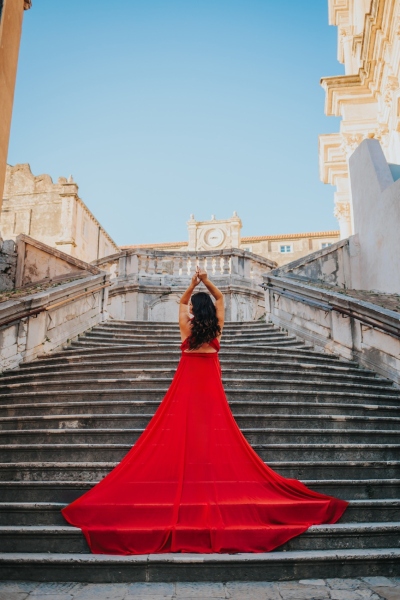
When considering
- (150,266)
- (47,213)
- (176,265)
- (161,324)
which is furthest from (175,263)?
(47,213)

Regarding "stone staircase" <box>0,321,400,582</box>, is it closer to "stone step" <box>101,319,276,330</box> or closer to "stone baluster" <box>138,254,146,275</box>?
"stone step" <box>101,319,276,330</box>

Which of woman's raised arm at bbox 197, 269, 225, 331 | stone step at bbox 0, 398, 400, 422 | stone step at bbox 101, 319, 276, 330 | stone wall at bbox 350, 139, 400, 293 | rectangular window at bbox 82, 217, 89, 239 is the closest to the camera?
woman's raised arm at bbox 197, 269, 225, 331

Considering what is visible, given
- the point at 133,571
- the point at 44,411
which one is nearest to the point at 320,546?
the point at 133,571

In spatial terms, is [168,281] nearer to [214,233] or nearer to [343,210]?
[343,210]

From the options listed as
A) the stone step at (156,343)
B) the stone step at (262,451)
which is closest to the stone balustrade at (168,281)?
the stone step at (156,343)

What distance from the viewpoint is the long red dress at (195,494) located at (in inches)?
134

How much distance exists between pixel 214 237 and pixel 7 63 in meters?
48.3

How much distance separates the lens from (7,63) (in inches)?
159

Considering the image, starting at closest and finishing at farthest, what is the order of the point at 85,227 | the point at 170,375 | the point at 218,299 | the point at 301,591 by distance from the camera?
the point at 301,591 < the point at 218,299 < the point at 170,375 < the point at 85,227

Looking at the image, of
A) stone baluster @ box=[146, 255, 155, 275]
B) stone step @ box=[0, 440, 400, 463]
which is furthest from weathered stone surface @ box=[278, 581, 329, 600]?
stone baluster @ box=[146, 255, 155, 275]

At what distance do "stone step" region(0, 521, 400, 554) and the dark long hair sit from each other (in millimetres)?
1580

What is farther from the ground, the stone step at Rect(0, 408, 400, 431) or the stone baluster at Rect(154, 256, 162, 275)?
the stone baluster at Rect(154, 256, 162, 275)

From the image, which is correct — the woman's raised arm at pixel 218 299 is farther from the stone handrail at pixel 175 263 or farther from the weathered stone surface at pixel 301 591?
the stone handrail at pixel 175 263

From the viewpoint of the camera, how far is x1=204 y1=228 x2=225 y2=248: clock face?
51656 mm
